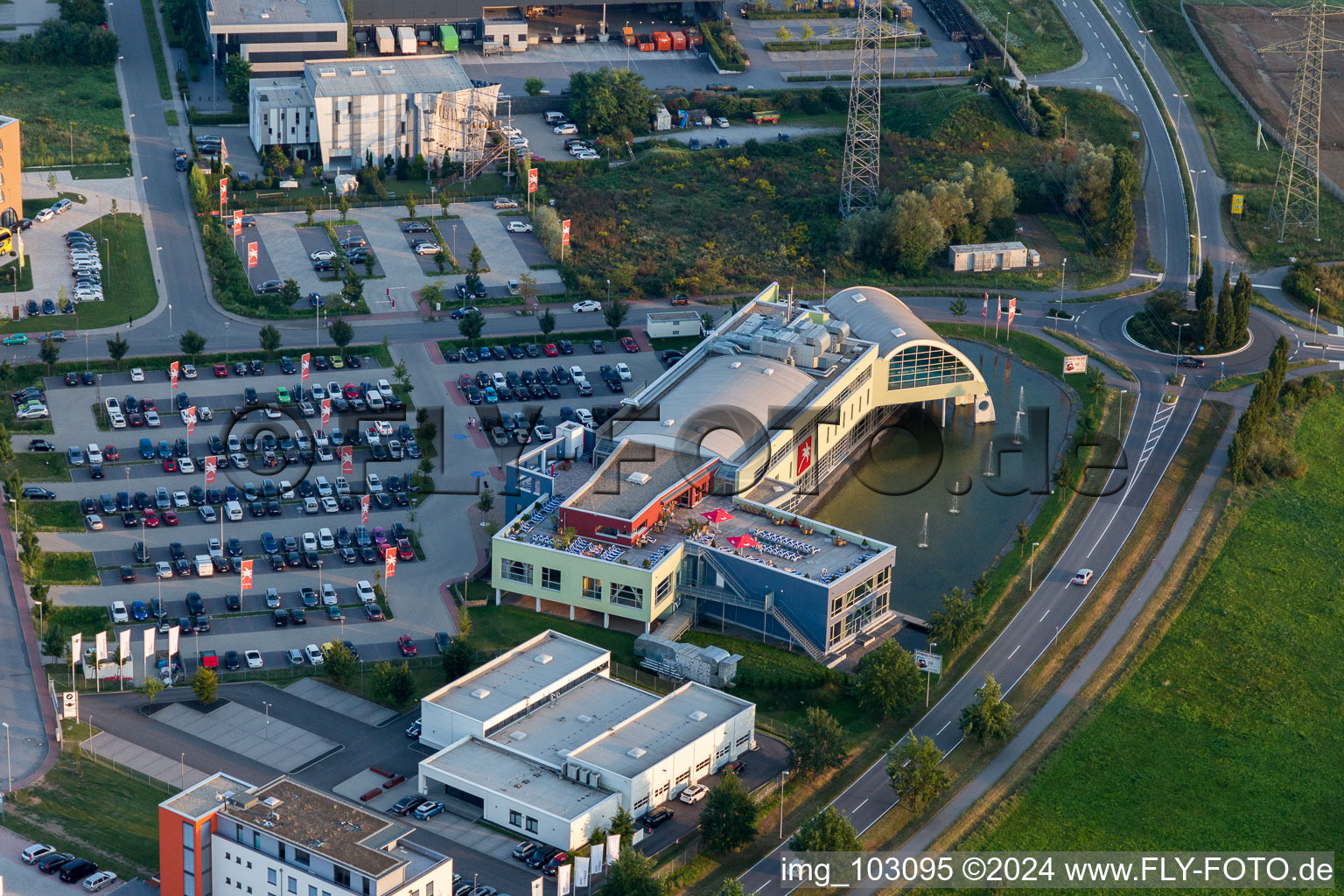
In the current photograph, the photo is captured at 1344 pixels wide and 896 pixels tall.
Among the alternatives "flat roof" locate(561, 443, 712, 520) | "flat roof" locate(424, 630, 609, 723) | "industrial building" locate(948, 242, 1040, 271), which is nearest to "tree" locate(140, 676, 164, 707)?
"flat roof" locate(424, 630, 609, 723)

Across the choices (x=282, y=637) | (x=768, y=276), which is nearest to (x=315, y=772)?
(x=282, y=637)

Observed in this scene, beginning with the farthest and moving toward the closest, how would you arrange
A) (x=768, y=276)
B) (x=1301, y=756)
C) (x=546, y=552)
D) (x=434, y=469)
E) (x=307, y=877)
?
(x=768, y=276) < (x=434, y=469) < (x=546, y=552) < (x=1301, y=756) < (x=307, y=877)

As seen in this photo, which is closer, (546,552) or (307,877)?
(307,877)

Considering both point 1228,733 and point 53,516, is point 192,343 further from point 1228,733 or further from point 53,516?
point 1228,733

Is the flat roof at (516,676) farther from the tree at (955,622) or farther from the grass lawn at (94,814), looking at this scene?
the tree at (955,622)

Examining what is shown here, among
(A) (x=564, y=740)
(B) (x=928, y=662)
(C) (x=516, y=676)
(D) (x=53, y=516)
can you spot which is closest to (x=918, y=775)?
(B) (x=928, y=662)

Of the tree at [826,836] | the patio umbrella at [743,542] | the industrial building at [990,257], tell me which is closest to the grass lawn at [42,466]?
the patio umbrella at [743,542]

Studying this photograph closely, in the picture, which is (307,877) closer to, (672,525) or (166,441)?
(672,525)
